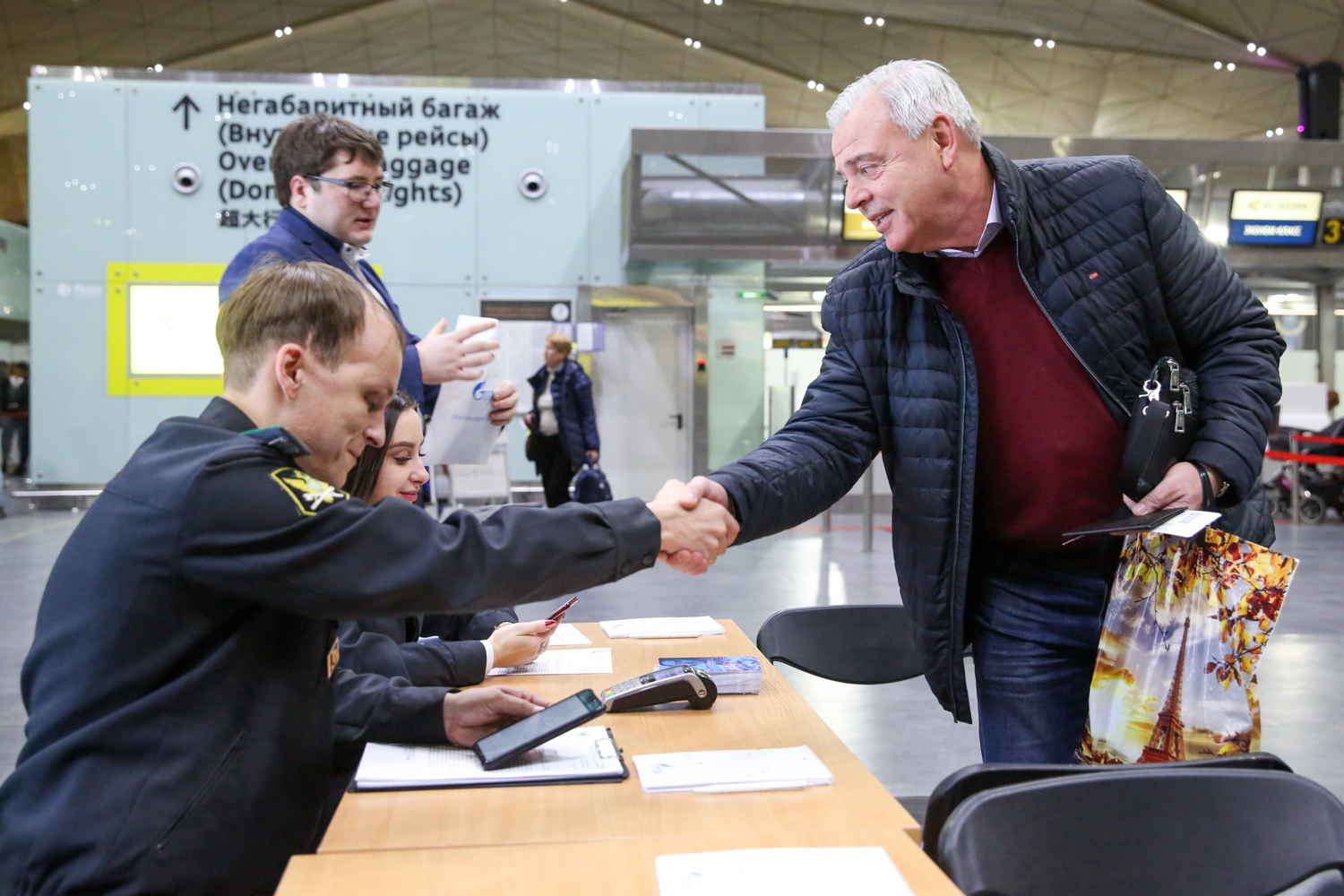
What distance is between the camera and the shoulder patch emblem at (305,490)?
1.23 metres

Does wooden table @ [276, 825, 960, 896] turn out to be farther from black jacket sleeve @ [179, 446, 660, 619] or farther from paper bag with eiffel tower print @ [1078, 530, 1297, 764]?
paper bag with eiffel tower print @ [1078, 530, 1297, 764]

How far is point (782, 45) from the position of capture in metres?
20.1

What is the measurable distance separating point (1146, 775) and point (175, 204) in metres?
11.3

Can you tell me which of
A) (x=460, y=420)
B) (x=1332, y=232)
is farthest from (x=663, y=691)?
(x=1332, y=232)

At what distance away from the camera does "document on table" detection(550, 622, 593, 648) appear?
2.29m

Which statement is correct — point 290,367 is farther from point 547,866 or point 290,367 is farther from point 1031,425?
point 1031,425

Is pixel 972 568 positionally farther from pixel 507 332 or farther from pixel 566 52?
pixel 566 52

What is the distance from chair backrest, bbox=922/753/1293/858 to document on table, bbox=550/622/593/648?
116cm

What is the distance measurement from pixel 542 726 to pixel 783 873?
498 millimetres

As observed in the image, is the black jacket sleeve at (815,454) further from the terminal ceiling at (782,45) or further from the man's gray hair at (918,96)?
the terminal ceiling at (782,45)

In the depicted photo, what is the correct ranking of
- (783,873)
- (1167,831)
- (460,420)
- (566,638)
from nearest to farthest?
(783,873), (1167,831), (566,638), (460,420)

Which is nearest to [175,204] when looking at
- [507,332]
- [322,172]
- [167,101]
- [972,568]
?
[167,101]

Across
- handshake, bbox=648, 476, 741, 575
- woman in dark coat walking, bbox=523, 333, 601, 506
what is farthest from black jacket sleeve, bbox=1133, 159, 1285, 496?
woman in dark coat walking, bbox=523, 333, 601, 506

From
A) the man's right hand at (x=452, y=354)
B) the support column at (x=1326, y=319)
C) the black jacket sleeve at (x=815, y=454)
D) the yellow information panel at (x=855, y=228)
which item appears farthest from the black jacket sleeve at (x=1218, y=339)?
the support column at (x=1326, y=319)
